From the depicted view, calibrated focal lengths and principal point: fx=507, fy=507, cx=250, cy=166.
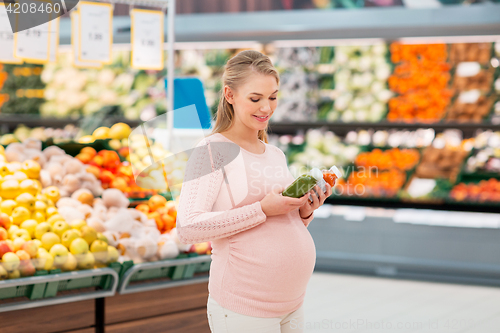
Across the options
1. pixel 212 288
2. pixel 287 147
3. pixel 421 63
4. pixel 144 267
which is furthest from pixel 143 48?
pixel 421 63

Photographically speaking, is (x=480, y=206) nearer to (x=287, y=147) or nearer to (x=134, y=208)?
(x=287, y=147)

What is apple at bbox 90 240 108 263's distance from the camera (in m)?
2.38

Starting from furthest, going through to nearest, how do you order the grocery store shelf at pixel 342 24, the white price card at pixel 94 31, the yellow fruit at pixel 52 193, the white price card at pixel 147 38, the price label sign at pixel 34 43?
1. the grocery store shelf at pixel 342 24
2. the white price card at pixel 147 38
3. the white price card at pixel 94 31
4. the price label sign at pixel 34 43
5. the yellow fruit at pixel 52 193

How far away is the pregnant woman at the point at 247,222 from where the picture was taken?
1.40 meters

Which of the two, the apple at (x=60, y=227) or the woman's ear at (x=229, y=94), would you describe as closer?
the woman's ear at (x=229, y=94)

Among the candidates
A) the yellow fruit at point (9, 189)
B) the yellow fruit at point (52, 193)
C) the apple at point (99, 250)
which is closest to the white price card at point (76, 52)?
→ the yellow fruit at point (52, 193)

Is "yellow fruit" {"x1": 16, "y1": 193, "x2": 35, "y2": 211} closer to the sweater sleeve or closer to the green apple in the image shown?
the green apple

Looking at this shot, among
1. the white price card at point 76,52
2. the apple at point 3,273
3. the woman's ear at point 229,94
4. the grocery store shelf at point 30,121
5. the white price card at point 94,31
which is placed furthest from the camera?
the grocery store shelf at point 30,121

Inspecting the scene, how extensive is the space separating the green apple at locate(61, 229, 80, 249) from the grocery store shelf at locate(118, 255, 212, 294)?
0.30 m

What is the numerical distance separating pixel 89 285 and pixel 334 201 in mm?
3486

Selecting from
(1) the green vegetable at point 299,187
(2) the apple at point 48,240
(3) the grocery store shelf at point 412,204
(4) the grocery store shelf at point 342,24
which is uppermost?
(4) the grocery store shelf at point 342,24

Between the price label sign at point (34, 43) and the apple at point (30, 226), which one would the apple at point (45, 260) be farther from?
Answer: the price label sign at point (34, 43)

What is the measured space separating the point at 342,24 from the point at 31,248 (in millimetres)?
3962

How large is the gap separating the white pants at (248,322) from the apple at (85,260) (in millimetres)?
1041
